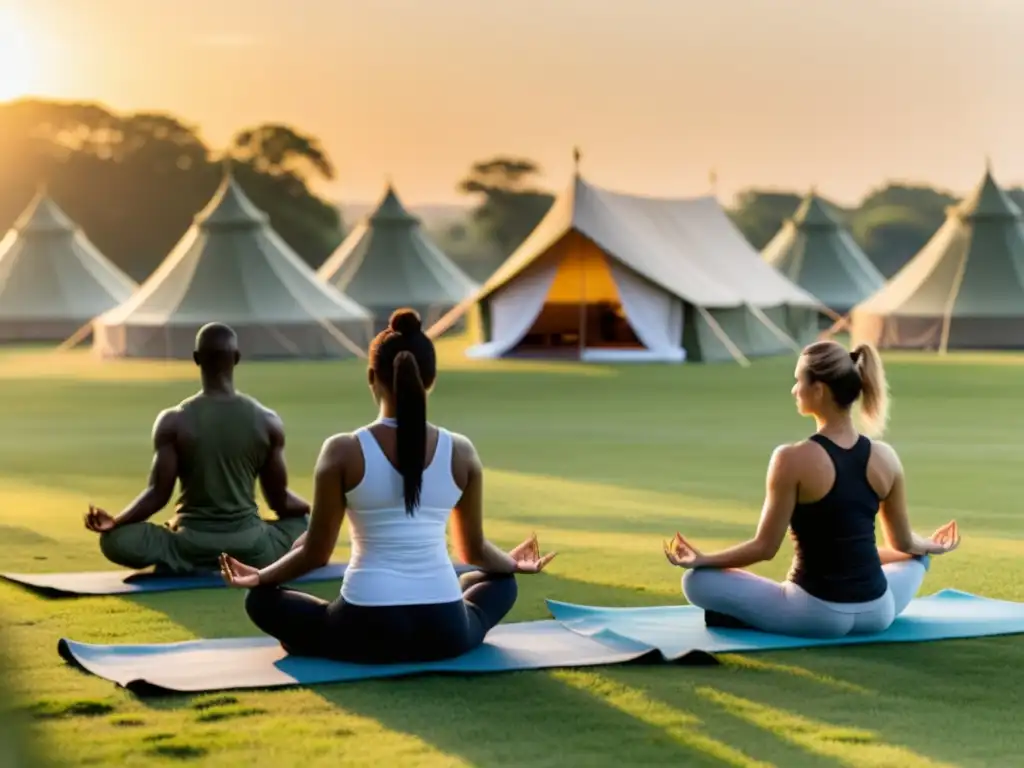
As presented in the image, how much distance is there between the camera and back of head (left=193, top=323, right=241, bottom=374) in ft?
21.9

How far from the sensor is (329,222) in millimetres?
70625

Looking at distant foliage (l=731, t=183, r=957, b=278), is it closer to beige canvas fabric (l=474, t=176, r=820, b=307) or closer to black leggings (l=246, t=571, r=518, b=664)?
beige canvas fabric (l=474, t=176, r=820, b=307)

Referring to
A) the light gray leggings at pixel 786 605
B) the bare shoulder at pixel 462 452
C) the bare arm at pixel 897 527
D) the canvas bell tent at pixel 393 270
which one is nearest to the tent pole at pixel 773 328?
the canvas bell tent at pixel 393 270

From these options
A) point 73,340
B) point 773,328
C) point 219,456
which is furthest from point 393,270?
point 219,456

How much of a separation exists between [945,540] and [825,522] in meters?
0.77

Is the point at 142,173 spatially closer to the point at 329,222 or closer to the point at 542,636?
the point at 329,222

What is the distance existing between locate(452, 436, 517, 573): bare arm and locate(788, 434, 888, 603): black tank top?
3.27 feet

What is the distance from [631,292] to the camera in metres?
29.0

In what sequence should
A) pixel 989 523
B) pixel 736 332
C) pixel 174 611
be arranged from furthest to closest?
1. pixel 736 332
2. pixel 989 523
3. pixel 174 611

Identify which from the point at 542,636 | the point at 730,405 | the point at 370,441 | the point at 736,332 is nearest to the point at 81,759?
the point at 370,441

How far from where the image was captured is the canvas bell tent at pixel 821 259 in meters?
44.1

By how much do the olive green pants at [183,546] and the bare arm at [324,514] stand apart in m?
Result: 1.96

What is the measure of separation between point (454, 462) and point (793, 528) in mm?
1225

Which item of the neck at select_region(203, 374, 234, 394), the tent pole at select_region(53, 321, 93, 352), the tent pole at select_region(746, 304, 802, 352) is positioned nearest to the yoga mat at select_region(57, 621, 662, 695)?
the neck at select_region(203, 374, 234, 394)
